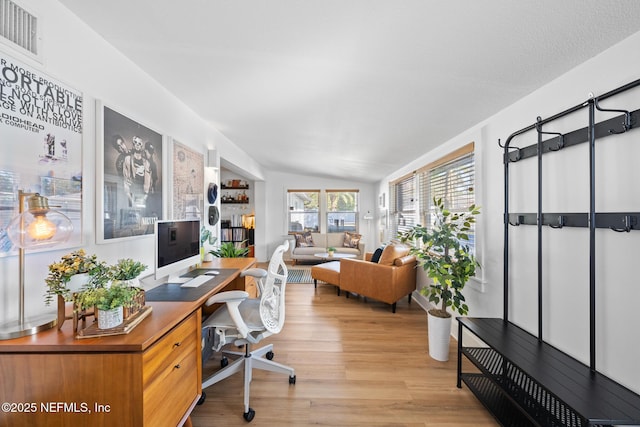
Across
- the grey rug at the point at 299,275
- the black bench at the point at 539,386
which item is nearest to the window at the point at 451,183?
the black bench at the point at 539,386

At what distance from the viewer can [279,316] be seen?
1.94 meters

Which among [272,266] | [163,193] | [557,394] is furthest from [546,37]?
[163,193]

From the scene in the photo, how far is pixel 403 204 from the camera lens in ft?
15.7

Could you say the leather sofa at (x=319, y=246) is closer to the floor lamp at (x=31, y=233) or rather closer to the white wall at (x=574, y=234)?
the white wall at (x=574, y=234)

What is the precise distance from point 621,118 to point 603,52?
1.29ft

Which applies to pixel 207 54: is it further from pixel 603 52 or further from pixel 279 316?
pixel 603 52

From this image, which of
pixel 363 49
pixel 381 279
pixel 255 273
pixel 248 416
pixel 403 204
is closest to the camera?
pixel 363 49

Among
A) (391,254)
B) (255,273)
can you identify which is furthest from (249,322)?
(391,254)

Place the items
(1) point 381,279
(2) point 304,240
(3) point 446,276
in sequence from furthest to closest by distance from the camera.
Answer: (2) point 304,240
(1) point 381,279
(3) point 446,276

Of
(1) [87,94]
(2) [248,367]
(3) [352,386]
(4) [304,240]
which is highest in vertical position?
(1) [87,94]

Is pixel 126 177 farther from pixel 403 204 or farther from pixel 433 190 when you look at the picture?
pixel 403 204

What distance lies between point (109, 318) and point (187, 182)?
1.76m

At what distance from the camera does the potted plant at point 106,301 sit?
107 centimetres

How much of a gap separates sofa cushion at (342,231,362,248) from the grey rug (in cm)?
130
